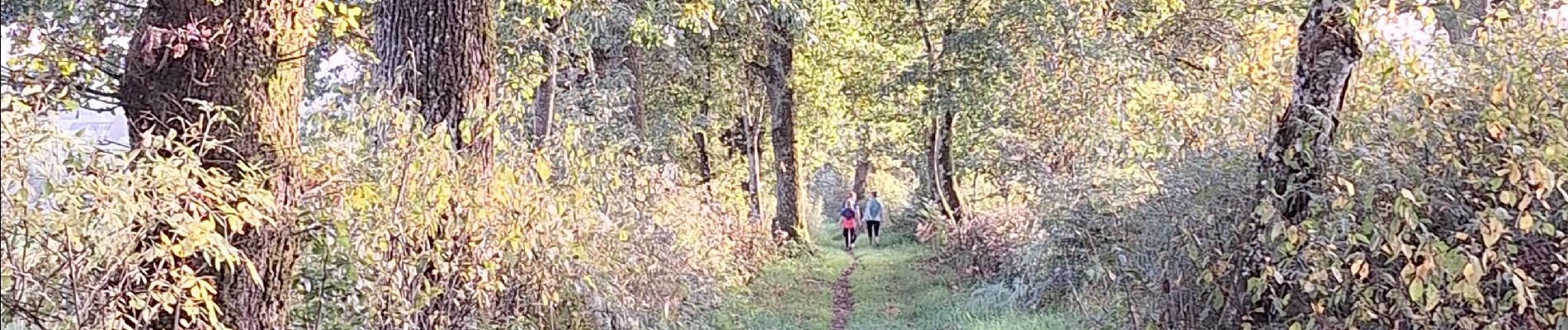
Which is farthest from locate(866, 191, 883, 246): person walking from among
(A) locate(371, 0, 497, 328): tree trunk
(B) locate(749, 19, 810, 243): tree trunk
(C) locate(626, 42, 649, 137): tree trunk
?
(A) locate(371, 0, 497, 328): tree trunk

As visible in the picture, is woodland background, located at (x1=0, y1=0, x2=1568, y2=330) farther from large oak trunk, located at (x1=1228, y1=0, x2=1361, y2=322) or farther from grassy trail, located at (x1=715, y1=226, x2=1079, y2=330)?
grassy trail, located at (x1=715, y1=226, x2=1079, y2=330)

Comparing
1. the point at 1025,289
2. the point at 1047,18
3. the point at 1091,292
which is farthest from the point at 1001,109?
the point at 1091,292

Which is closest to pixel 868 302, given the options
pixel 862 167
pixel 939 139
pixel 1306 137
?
pixel 939 139

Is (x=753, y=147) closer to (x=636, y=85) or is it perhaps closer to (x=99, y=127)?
(x=636, y=85)

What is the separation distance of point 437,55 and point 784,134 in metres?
11.2

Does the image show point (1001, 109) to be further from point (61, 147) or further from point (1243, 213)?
point (61, 147)

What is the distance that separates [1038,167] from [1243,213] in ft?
14.7

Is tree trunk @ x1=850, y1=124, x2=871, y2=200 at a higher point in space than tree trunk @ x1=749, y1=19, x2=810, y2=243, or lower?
lower

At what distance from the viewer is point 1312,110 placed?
441 centimetres

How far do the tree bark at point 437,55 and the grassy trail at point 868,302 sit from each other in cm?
389

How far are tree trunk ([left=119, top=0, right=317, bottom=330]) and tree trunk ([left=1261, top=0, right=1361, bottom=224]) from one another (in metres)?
3.65

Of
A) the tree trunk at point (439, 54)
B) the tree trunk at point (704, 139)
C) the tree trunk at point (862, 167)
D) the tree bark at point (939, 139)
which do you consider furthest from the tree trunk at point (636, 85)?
the tree trunk at point (862, 167)

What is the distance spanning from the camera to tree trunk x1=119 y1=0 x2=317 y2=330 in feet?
10.9

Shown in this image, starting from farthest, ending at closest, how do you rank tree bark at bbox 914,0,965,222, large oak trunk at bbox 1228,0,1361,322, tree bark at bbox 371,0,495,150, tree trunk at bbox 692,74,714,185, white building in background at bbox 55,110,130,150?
tree trunk at bbox 692,74,714,185
tree bark at bbox 914,0,965,222
tree bark at bbox 371,0,495,150
large oak trunk at bbox 1228,0,1361,322
white building in background at bbox 55,110,130,150
